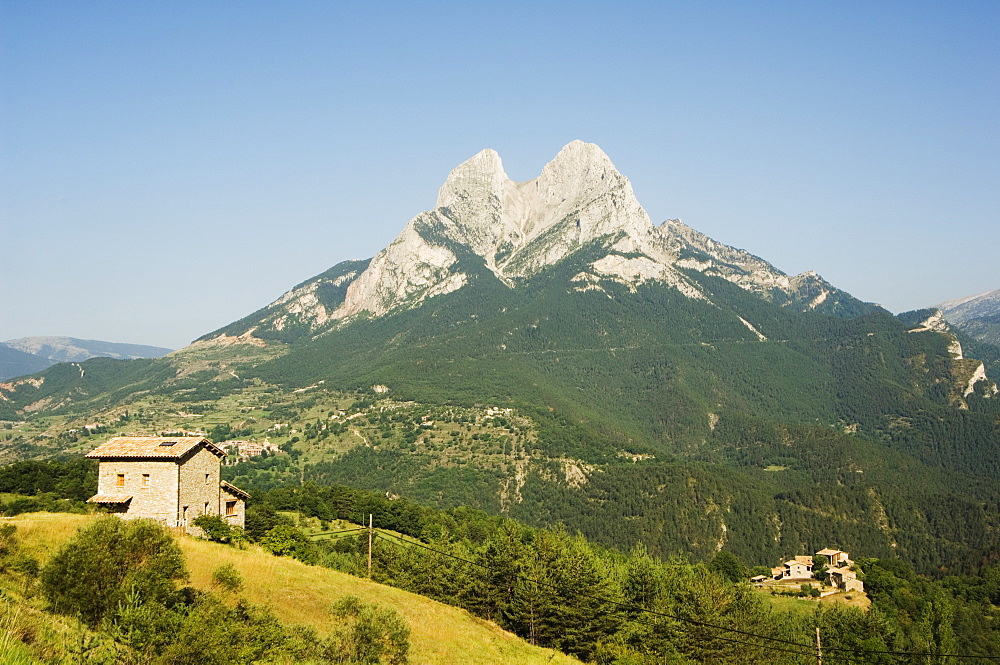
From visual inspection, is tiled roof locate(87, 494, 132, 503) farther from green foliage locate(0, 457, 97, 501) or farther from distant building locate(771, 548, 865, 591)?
distant building locate(771, 548, 865, 591)

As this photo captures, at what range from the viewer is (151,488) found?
148 ft

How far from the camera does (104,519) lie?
94.7ft

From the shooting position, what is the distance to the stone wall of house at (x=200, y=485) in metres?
45.8

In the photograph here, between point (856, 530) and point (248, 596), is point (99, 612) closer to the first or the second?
point (248, 596)

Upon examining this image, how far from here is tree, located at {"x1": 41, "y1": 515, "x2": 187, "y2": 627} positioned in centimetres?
2512

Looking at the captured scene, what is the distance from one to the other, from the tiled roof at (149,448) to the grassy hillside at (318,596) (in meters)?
5.45

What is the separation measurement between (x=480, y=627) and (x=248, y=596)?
17.1 metres

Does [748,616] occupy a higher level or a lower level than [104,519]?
lower

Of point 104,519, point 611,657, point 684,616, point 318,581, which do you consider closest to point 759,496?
point 684,616

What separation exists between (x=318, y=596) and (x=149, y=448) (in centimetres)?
1601

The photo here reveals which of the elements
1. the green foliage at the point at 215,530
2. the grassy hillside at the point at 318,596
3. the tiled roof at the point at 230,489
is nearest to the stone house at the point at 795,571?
the grassy hillside at the point at 318,596

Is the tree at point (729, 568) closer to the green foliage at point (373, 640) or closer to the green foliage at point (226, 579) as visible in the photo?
the green foliage at point (373, 640)

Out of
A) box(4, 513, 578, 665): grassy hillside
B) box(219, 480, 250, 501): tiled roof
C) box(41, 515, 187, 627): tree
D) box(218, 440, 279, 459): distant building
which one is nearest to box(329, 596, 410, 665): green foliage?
box(4, 513, 578, 665): grassy hillside

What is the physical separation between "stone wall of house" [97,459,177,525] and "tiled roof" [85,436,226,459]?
18.7 inches
